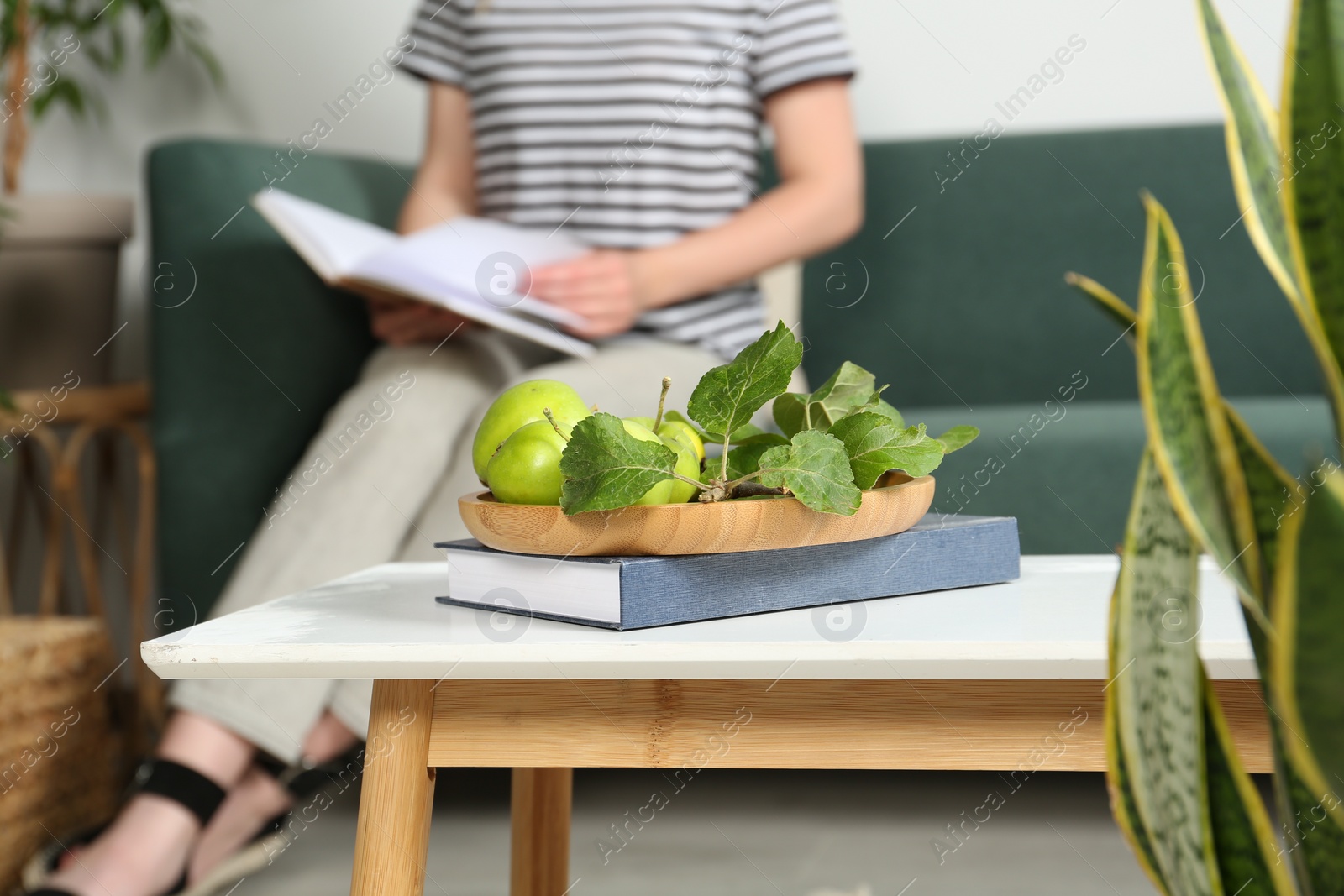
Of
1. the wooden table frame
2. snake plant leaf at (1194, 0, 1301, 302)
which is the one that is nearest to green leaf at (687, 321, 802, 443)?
the wooden table frame

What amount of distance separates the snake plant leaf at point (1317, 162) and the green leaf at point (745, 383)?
31 cm

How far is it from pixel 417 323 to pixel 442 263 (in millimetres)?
206

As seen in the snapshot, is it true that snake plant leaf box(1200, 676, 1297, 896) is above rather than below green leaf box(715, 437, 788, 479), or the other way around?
above

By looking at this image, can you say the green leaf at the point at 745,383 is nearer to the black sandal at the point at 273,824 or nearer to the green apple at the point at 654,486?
the green apple at the point at 654,486

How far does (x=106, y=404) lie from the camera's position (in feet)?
5.17

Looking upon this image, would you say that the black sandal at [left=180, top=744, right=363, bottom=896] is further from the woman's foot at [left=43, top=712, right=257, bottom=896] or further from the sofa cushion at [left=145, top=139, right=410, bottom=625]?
the sofa cushion at [left=145, top=139, right=410, bottom=625]

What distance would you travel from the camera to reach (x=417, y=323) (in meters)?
1.32

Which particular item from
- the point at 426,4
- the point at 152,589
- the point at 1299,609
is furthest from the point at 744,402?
the point at 152,589

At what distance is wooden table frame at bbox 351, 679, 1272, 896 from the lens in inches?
19.5

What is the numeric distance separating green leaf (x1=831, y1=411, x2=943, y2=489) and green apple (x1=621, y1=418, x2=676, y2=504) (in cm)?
9

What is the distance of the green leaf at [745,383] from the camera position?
1.73 feet

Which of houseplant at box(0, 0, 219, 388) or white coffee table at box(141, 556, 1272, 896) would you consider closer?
white coffee table at box(141, 556, 1272, 896)

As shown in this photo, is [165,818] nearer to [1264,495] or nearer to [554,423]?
[554,423]

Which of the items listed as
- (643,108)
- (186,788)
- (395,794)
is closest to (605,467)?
(395,794)
